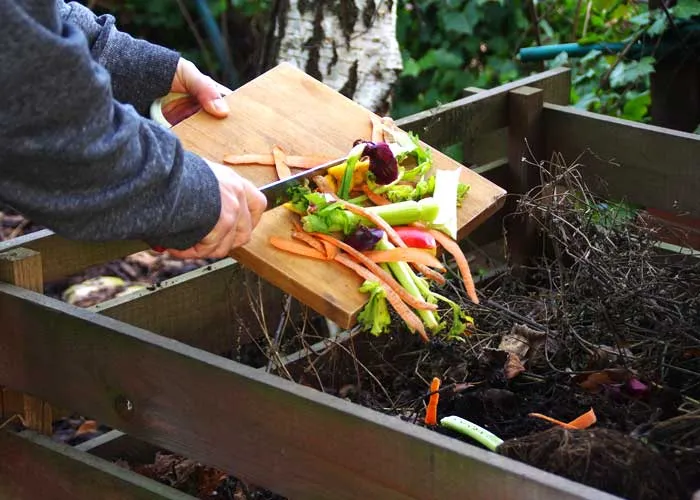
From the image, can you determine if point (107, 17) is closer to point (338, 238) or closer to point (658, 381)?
point (338, 238)

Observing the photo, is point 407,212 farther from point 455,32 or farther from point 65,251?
point 455,32

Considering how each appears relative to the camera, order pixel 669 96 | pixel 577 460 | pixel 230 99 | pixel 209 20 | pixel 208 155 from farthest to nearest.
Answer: pixel 209 20, pixel 669 96, pixel 230 99, pixel 208 155, pixel 577 460

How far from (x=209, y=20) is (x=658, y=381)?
182 inches

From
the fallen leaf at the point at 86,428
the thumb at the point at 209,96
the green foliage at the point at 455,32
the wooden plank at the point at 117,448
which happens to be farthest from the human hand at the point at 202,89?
the green foliage at the point at 455,32

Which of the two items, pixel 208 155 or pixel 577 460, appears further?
pixel 208 155

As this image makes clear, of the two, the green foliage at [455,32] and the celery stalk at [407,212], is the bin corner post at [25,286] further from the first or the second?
the green foliage at [455,32]

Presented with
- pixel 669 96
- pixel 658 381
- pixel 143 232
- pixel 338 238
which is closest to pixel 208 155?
pixel 338 238

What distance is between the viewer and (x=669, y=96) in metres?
4.13

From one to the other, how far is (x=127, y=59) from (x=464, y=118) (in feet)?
3.83

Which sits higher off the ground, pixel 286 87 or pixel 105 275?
pixel 286 87

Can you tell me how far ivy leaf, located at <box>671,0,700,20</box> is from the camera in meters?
3.98

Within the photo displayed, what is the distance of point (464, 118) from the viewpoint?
11.5 ft

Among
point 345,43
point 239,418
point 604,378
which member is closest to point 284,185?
point 239,418

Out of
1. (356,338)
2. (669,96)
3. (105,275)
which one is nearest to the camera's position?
(356,338)
